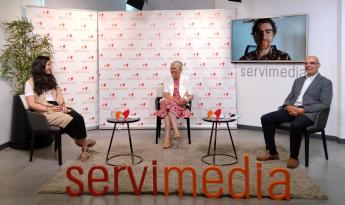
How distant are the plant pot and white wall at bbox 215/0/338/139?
10.9ft

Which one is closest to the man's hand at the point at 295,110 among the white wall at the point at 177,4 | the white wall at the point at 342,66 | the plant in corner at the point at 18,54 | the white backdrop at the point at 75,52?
the white wall at the point at 342,66

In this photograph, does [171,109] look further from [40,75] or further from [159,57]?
[40,75]

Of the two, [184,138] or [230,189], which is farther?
[184,138]

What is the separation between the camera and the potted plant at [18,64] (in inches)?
211

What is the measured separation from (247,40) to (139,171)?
324 cm

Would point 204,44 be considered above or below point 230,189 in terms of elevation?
above

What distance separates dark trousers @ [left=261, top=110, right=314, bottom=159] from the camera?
431 centimetres

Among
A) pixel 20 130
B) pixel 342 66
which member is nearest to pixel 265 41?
pixel 342 66

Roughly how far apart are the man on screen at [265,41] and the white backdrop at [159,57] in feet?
1.54

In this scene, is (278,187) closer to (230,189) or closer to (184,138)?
(230,189)

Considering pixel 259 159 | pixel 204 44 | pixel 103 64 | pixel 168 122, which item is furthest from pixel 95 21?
pixel 259 159

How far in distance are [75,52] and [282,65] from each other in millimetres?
3414

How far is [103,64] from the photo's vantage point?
664cm

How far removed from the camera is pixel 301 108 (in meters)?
4.56
